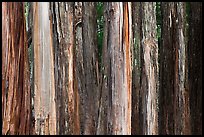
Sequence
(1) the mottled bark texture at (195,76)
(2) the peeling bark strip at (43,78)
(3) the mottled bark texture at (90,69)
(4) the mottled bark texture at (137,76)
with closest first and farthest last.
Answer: (2) the peeling bark strip at (43,78) < (3) the mottled bark texture at (90,69) < (4) the mottled bark texture at (137,76) < (1) the mottled bark texture at (195,76)

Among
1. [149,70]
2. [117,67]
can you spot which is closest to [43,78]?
[117,67]

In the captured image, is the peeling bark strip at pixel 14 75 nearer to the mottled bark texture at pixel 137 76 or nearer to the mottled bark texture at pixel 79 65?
the mottled bark texture at pixel 79 65

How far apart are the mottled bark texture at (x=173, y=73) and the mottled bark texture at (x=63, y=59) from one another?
0.54 metres

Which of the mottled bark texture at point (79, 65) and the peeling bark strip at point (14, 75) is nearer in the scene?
the peeling bark strip at point (14, 75)

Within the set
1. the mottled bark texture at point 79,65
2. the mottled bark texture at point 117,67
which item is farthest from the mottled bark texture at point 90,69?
the mottled bark texture at point 117,67

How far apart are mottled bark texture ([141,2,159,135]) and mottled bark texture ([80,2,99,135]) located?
0.23 metres

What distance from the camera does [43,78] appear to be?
77.5 inches

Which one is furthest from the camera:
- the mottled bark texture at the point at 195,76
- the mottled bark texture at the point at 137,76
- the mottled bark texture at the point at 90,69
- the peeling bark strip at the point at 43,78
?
the mottled bark texture at the point at 195,76

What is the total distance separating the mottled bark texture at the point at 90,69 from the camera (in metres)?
2.20

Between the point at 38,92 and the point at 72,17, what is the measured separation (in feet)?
1.30

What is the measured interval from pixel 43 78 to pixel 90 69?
1.04 feet

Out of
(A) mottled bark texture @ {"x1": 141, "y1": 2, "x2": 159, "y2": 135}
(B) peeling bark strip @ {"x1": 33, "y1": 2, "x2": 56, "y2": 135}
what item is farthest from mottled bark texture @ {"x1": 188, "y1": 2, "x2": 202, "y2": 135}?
(B) peeling bark strip @ {"x1": 33, "y1": 2, "x2": 56, "y2": 135}

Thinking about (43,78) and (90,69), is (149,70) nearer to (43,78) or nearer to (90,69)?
(90,69)

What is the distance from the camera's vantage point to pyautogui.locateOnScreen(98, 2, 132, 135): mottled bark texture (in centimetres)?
200
